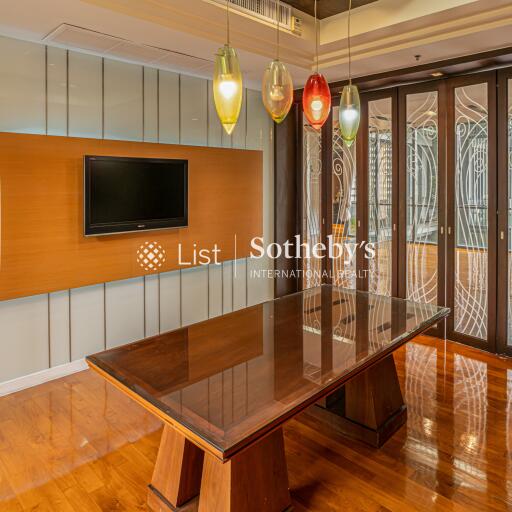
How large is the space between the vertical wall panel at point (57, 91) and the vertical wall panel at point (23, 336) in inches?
50.7

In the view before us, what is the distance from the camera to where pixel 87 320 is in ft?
12.6

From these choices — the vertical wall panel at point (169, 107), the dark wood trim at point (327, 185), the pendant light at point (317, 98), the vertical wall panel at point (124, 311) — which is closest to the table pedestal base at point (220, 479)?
the pendant light at point (317, 98)

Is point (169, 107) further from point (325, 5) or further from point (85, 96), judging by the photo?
point (325, 5)

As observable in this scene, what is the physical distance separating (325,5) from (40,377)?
361 cm

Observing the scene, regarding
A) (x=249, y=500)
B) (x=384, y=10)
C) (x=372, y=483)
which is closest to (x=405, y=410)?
(x=372, y=483)

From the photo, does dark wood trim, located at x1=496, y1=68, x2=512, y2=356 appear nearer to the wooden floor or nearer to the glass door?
the wooden floor

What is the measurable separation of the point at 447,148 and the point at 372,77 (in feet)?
3.20

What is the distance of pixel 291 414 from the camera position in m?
1.63

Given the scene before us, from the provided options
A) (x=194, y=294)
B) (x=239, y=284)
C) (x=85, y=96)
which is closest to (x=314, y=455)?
(x=194, y=294)

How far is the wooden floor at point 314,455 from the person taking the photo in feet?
7.35

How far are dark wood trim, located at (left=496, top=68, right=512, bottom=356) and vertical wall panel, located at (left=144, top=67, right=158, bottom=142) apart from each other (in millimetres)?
2942

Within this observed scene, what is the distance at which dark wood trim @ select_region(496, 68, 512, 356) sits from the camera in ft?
12.8

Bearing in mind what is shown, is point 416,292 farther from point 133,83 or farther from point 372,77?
point 133,83

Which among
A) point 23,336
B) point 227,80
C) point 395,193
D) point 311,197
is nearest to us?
point 227,80
